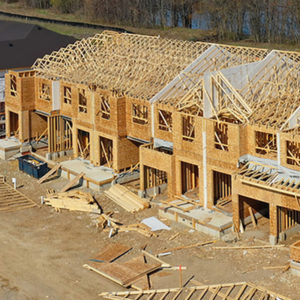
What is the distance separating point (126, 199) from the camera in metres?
41.1

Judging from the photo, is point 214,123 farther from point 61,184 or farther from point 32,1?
point 32,1

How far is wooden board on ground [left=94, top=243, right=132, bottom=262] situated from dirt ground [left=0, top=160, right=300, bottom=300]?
0.37m

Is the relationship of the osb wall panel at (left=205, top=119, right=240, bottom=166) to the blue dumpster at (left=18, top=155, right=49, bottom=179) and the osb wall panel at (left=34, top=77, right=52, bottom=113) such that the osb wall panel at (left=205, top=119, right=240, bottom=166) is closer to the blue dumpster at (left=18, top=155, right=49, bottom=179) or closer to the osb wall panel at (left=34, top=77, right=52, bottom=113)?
the blue dumpster at (left=18, top=155, right=49, bottom=179)

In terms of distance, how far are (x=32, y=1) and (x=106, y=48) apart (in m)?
87.7

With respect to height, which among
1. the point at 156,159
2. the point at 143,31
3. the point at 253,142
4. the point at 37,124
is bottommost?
the point at 156,159

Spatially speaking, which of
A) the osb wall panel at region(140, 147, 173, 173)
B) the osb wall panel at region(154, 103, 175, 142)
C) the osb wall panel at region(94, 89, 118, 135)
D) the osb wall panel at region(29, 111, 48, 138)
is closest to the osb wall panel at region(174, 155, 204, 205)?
the osb wall panel at region(140, 147, 173, 173)

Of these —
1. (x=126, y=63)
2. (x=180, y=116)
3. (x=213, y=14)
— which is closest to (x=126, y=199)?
(x=180, y=116)

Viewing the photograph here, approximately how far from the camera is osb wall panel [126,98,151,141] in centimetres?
4200

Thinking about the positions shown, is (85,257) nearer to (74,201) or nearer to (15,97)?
(74,201)

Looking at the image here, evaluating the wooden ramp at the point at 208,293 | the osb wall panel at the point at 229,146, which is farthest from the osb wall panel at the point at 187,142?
the wooden ramp at the point at 208,293

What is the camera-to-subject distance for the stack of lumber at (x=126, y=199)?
40.1 metres

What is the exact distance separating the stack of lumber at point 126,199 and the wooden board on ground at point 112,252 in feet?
16.9

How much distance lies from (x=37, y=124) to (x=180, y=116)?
17241 mm

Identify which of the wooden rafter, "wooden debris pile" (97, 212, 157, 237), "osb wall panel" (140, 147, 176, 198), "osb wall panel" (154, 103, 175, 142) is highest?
the wooden rafter
